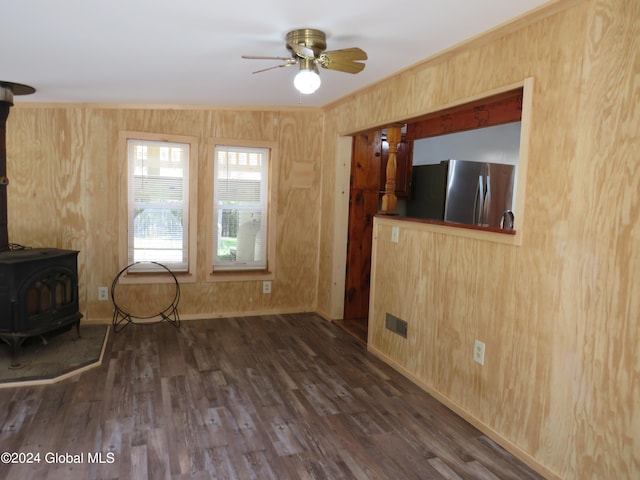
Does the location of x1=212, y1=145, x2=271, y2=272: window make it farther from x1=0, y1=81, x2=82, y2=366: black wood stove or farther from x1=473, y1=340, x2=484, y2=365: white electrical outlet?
x1=473, y1=340, x2=484, y2=365: white electrical outlet

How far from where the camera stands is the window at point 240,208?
4.61 metres

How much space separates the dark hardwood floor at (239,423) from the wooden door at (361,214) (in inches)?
41.7

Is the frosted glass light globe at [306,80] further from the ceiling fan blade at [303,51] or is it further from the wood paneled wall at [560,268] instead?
the wood paneled wall at [560,268]

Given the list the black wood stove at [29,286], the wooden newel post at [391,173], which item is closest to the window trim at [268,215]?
the black wood stove at [29,286]

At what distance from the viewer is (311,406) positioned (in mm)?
2811

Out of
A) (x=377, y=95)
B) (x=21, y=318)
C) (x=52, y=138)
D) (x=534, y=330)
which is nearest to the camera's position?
(x=534, y=330)

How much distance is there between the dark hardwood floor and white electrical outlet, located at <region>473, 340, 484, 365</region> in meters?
0.40

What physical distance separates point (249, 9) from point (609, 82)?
163cm

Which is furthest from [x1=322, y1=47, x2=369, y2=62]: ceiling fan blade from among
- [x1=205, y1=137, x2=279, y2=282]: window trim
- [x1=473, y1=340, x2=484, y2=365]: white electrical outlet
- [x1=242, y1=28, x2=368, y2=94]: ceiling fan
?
[x1=205, y1=137, x2=279, y2=282]: window trim

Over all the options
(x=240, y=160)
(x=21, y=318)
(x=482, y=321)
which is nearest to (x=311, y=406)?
(x=482, y=321)

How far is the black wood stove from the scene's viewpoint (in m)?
3.16

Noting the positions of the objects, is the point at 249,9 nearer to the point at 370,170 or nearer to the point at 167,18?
the point at 167,18

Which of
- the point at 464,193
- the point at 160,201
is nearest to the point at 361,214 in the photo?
the point at 464,193

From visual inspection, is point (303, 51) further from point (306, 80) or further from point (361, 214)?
point (361, 214)
